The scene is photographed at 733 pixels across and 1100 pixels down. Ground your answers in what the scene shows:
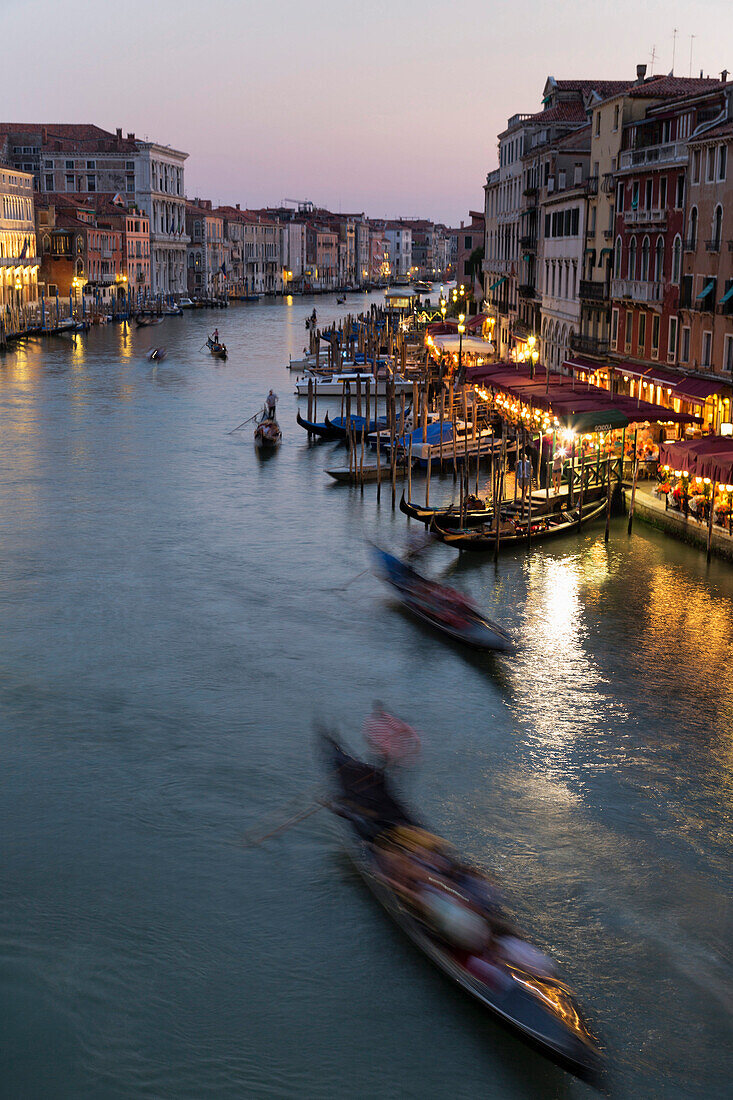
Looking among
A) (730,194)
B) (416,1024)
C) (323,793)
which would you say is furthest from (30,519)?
(416,1024)

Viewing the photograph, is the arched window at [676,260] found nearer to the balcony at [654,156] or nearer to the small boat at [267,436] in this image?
the balcony at [654,156]

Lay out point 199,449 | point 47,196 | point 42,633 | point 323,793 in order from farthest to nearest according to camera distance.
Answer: point 47,196 → point 199,449 → point 42,633 → point 323,793

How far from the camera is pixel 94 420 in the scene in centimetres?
3725

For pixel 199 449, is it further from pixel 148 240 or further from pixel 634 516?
pixel 148 240

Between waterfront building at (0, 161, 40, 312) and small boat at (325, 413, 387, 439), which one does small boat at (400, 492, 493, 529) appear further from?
waterfront building at (0, 161, 40, 312)

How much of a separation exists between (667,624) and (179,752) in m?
7.31

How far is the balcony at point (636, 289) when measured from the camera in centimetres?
2814

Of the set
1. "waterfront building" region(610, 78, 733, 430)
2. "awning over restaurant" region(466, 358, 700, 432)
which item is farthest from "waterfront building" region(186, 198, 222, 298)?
"awning over restaurant" region(466, 358, 700, 432)

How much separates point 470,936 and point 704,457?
38.2 feet

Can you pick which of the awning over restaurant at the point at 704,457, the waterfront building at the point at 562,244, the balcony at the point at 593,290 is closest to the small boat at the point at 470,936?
the awning over restaurant at the point at 704,457

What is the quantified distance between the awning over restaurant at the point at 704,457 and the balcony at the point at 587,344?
12.6 metres

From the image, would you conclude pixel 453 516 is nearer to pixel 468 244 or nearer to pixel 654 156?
pixel 654 156

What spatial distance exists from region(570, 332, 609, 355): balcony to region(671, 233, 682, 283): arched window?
4861 millimetres

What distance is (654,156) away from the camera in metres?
28.6
